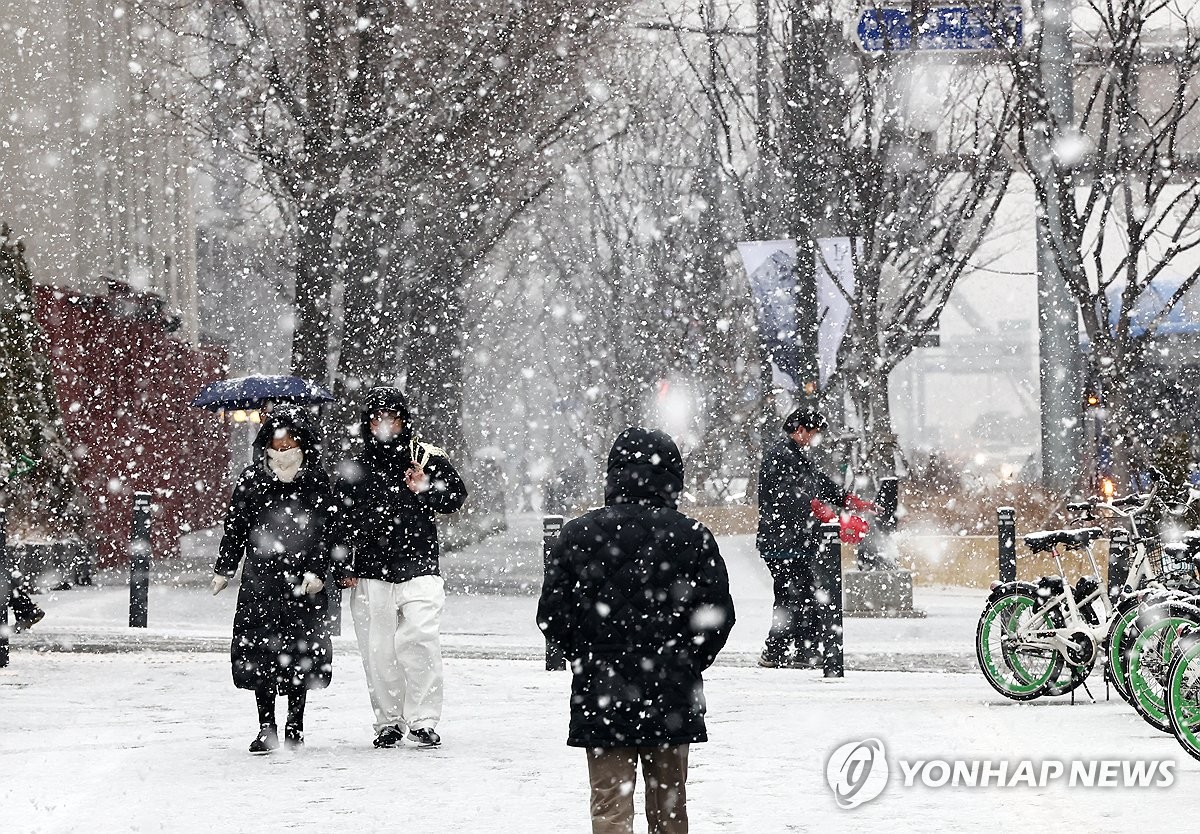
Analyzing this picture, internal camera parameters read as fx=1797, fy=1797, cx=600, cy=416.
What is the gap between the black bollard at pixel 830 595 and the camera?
40.1 feet

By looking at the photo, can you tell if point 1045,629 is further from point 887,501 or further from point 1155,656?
point 887,501

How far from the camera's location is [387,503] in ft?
28.0

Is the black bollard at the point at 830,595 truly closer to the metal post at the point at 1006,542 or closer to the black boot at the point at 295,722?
the metal post at the point at 1006,542

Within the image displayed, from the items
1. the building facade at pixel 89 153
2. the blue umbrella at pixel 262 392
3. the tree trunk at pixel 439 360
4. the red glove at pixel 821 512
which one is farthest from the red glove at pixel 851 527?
the building facade at pixel 89 153

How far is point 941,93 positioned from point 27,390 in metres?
12.8

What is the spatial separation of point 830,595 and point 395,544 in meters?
4.52

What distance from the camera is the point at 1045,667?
35.2 feet

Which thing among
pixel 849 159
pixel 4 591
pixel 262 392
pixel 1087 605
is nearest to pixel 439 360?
pixel 262 392

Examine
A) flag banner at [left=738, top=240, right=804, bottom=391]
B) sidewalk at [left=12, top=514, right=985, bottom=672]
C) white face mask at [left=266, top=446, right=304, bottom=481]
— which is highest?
flag banner at [left=738, top=240, right=804, bottom=391]

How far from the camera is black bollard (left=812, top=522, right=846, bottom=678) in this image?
12234 millimetres

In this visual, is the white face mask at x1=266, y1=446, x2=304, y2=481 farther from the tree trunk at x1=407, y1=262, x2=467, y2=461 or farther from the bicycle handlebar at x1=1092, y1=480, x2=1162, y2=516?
the tree trunk at x1=407, y1=262, x2=467, y2=461

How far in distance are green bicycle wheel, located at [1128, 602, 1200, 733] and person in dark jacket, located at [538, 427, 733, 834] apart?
13.2 ft

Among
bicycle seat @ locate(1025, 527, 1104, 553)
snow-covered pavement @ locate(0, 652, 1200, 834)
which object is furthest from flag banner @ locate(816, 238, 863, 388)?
bicycle seat @ locate(1025, 527, 1104, 553)

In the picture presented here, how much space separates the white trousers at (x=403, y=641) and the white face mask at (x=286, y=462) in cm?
63
